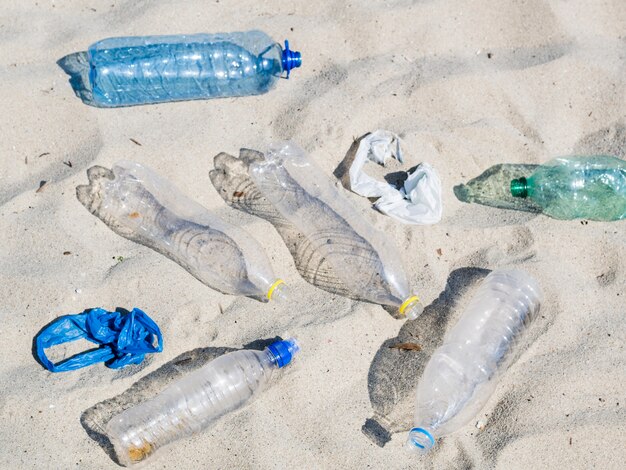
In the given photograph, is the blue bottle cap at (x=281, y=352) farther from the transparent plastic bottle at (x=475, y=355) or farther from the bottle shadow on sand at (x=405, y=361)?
the transparent plastic bottle at (x=475, y=355)

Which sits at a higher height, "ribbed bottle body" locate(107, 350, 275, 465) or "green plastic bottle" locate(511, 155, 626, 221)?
"green plastic bottle" locate(511, 155, 626, 221)

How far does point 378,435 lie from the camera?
2.84m

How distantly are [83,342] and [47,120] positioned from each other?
109cm

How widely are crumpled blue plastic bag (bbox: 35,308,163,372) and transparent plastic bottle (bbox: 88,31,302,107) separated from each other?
3.53 ft

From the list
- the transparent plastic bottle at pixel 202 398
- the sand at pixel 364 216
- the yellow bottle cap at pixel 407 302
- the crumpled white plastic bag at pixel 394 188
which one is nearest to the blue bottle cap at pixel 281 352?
the transparent plastic bottle at pixel 202 398

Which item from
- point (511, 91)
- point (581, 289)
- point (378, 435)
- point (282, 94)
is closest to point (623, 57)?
point (511, 91)

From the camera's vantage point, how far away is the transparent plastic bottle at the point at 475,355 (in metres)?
2.80

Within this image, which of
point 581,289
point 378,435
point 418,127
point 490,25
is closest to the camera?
point 378,435

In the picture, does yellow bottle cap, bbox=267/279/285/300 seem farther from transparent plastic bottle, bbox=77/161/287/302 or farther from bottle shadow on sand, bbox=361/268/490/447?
bottle shadow on sand, bbox=361/268/490/447

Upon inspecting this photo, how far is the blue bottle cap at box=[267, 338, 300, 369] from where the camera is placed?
281 centimetres

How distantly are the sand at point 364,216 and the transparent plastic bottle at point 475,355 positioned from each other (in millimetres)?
66

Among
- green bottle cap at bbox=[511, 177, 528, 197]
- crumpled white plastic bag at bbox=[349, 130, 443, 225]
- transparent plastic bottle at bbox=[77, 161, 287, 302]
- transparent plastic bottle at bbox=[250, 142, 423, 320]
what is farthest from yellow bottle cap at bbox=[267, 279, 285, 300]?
green bottle cap at bbox=[511, 177, 528, 197]

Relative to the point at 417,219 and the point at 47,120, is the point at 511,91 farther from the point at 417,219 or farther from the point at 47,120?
the point at 47,120

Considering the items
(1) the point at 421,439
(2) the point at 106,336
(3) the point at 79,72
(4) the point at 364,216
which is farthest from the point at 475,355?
(3) the point at 79,72
